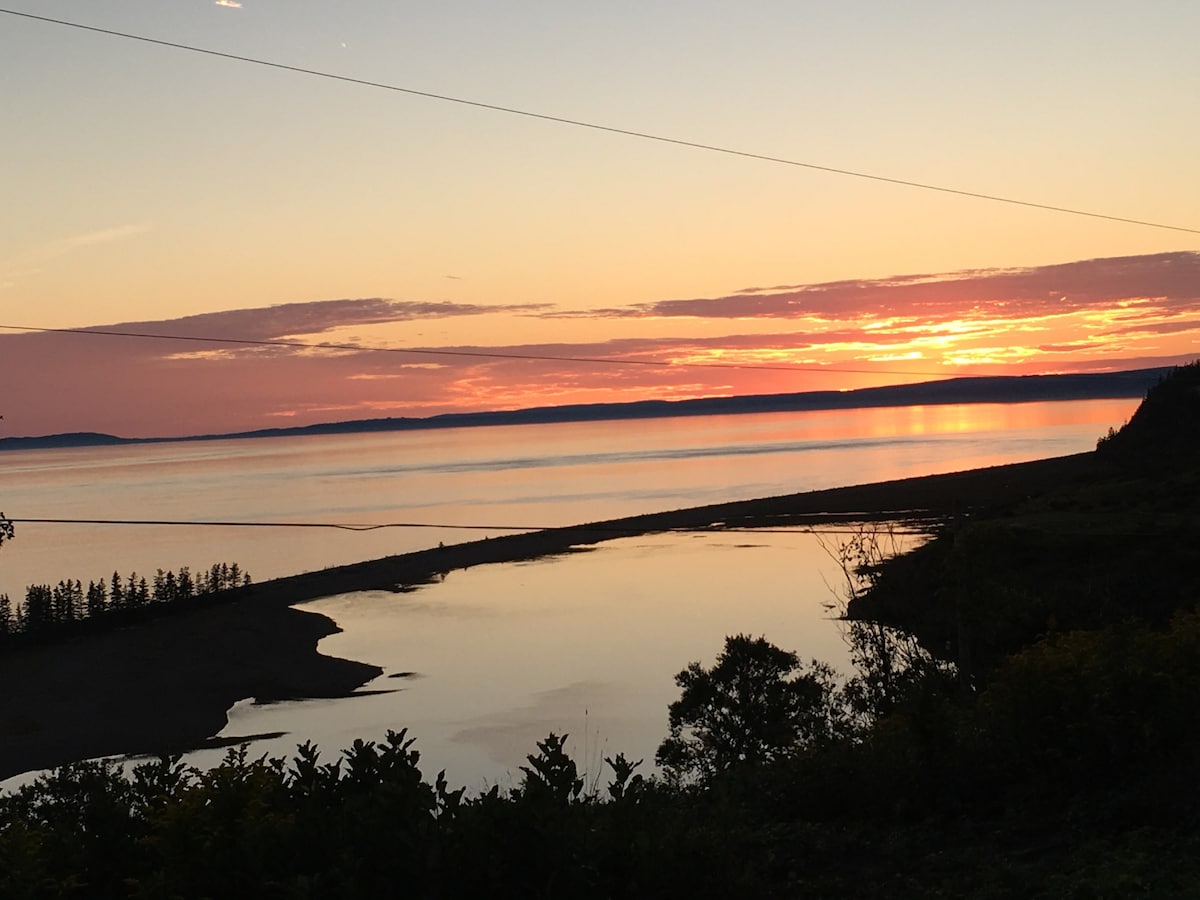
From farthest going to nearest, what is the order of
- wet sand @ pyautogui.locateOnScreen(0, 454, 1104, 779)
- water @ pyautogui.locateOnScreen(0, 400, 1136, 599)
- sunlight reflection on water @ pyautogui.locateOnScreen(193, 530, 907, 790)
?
water @ pyautogui.locateOnScreen(0, 400, 1136, 599), sunlight reflection on water @ pyautogui.locateOnScreen(193, 530, 907, 790), wet sand @ pyautogui.locateOnScreen(0, 454, 1104, 779)

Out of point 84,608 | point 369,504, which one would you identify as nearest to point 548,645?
point 84,608

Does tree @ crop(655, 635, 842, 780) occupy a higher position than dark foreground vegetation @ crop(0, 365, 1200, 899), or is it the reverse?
dark foreground vegetation @ crop(0, 365, 1200, 899)

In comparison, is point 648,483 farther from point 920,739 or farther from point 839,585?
point 920,739

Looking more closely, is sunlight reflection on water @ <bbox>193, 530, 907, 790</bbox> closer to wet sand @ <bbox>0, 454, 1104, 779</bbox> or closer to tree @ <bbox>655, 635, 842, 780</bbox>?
wet sand @ <bbox>0, 454, 1104, 779</bbox>

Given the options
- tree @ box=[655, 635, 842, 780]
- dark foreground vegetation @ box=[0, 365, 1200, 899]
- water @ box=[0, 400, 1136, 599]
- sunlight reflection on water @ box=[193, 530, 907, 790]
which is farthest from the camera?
water @ box=[0, 400, 1136, 599]

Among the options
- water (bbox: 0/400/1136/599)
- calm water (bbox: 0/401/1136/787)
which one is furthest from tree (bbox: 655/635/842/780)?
water (bbox: 0/400/1136/599)

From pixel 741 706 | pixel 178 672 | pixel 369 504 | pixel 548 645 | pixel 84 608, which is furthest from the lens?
pixel 369 504

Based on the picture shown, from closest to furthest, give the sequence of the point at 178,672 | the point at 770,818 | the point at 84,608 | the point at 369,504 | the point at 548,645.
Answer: the point at 770,818, the point at 178,672, the point at 548,645, the point at 84,608, the point at 369,504

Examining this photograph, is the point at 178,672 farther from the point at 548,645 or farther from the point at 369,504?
the point at 369,504

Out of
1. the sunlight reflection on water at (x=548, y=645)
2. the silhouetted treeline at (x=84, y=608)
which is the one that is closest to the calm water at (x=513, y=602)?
the sunlight reflection on water at (x=548, y=645)

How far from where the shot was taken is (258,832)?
23.2 feet

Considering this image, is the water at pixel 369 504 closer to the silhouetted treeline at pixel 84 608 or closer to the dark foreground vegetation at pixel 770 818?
the silhouetted treeline at pixel 84 608

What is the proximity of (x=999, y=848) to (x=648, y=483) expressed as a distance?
140 m

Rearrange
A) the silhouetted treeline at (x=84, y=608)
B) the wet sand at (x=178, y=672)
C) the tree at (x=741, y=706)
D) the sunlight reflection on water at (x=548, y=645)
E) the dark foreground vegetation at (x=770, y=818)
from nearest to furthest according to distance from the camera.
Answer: the dark foreground vegetation at (x=770, y=818), the tree at (x=741, y=706), the wet sand at (x=178, y=672), the sunlight reflection on water at (x=548, y=645), the silhouetted treeline at (x=84, y=608)
